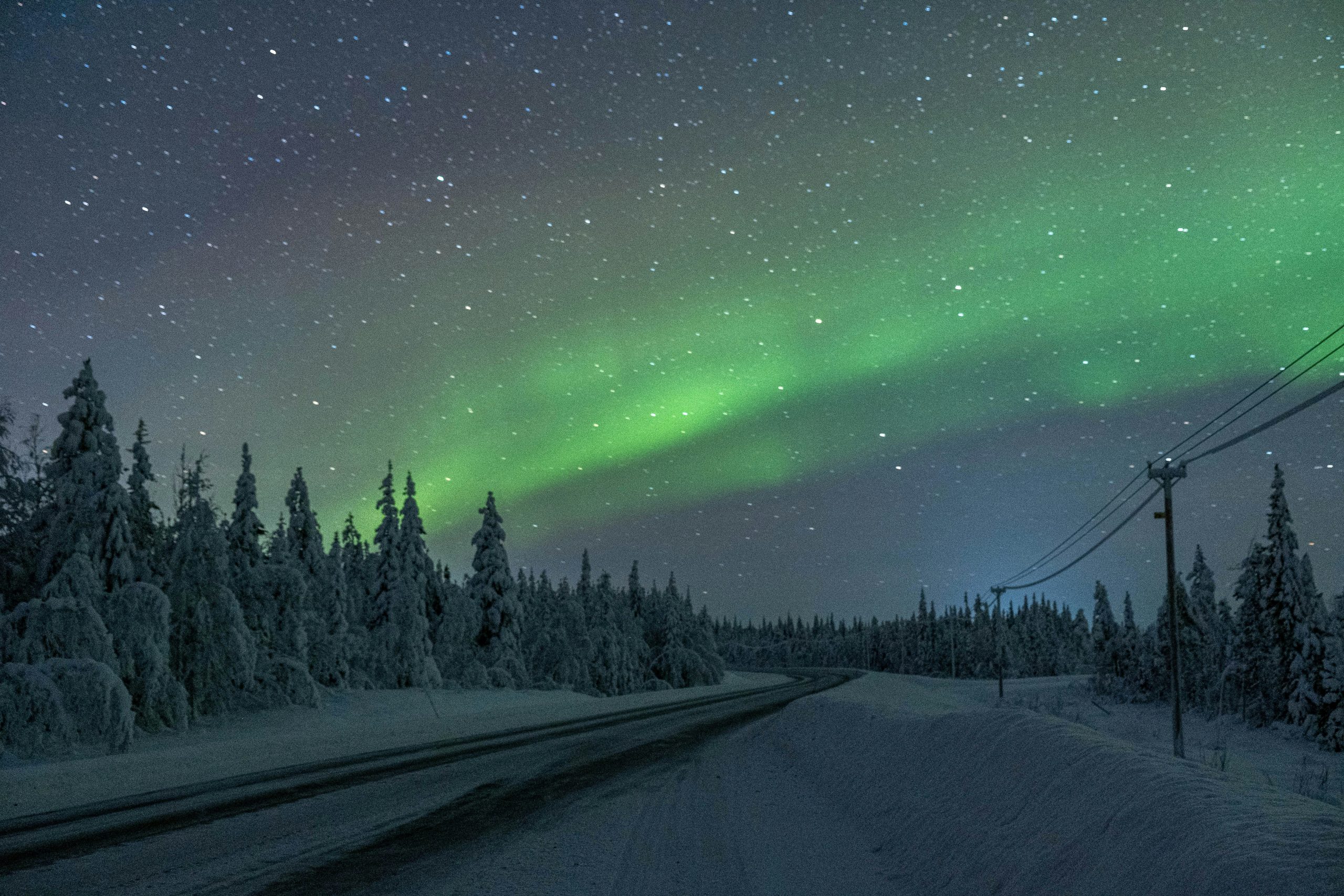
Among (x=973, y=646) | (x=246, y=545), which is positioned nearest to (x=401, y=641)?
(x=246, y=545)

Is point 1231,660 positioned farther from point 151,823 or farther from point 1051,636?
point 1051,636

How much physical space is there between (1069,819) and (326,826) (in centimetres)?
768

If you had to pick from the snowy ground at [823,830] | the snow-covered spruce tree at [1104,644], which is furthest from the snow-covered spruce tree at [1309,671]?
the snowy ground at [823,830]

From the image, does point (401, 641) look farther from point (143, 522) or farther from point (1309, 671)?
point (1309, 671)

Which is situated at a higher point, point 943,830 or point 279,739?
point 943,830

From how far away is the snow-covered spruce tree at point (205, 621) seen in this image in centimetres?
2589

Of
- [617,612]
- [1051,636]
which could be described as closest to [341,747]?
[617,612]

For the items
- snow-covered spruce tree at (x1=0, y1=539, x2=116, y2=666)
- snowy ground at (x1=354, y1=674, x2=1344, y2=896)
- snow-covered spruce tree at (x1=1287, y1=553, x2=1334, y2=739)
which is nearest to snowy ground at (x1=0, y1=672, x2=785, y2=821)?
snow-covered spruce tree at (x1=0, y1=539, x2=116, y2=666)

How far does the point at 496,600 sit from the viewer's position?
5331 cm

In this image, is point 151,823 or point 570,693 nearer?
point 151,823

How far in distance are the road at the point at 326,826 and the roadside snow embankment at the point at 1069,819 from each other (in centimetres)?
374

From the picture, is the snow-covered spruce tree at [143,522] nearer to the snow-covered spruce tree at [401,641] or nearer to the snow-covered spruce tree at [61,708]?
the snow-covered spruce tree at [61,708]

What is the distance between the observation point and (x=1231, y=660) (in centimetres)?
4650

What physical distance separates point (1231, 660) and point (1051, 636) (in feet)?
390
